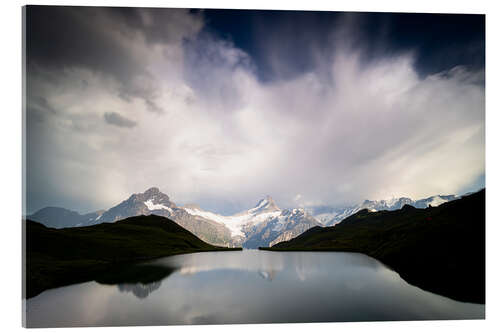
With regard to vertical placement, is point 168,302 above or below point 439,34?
below

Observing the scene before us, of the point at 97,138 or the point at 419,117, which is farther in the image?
the point at 97,138

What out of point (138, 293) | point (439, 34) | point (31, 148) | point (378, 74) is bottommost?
point (138, 293)

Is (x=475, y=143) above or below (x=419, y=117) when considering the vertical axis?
below

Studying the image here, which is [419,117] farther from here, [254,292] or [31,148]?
[31,148]

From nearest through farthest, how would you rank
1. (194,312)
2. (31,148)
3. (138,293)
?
(194,312) → (31,148) → (138,293)

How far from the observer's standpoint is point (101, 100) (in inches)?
851

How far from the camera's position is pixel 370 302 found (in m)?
15.6

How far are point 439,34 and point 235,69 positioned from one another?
15491mm
